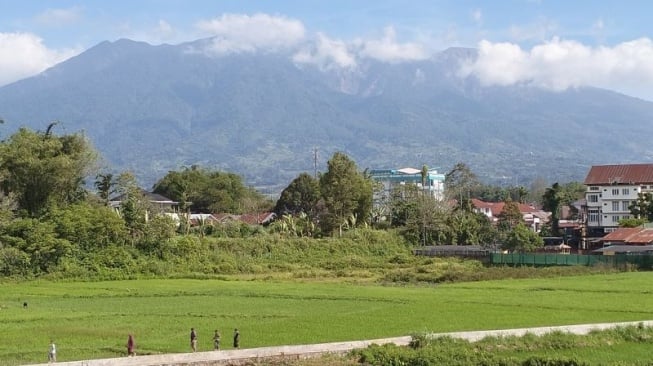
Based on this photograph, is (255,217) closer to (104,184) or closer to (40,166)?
(104,184)

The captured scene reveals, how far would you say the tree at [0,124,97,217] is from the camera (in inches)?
1865

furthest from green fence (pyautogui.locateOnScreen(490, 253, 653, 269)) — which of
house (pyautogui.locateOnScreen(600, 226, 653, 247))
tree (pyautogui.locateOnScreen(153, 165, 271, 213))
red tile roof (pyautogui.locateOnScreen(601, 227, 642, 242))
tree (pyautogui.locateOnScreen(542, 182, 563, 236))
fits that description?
tree (pyautogui.locateOnScreen(153, 165, 271, 213))

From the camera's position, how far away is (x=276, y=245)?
5272 cm

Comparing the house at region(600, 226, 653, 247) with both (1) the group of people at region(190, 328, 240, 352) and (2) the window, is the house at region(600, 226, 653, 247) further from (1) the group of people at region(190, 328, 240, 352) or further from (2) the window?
(1) the group of people at region(190, 328, 240, 352)

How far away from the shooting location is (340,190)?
59375 mm

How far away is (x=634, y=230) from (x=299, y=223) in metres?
24.6

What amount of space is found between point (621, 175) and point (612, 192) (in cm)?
183

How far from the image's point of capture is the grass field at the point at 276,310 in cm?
2112

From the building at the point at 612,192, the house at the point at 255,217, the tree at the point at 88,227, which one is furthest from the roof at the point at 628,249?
the tree at the point at 88,227

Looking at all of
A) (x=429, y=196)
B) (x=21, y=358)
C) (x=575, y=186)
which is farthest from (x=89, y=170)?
(x=575, y=186)

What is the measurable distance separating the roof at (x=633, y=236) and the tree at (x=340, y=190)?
18.4m

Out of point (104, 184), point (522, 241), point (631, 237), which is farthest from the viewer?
point (522, 241)

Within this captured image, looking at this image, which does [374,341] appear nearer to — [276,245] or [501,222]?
Answer: [276,245]

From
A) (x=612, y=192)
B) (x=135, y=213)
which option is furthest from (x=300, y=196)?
(x=612, y=192)
